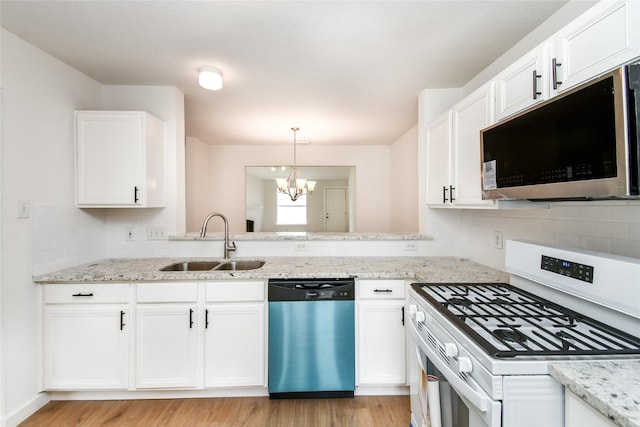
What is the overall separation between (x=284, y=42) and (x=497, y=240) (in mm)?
1984

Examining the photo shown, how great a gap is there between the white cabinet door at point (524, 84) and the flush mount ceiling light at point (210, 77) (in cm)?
188

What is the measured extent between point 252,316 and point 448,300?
123cm

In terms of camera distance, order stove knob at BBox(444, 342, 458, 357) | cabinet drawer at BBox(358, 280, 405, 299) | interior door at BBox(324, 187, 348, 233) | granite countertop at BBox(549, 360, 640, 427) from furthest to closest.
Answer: interior door at BBox(324, 187, 348, 233)
cabinet drawer at BBox(358, 280, 405, 299)
stove knob at BBox(444, 342, 458, 357)
granite countertop at BBox(549, 360, 640, 427)

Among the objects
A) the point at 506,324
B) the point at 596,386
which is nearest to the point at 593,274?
the point at 506,324

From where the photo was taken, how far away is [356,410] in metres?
1.87

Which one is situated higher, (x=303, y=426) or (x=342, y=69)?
(x=342, y=69)

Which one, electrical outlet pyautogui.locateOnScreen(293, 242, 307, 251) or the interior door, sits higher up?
the interior door

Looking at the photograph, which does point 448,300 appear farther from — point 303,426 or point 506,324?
point 303,426

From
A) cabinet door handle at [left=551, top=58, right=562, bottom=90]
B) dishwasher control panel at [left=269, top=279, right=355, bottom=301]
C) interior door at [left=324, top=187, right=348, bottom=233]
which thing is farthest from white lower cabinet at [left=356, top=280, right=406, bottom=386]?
interior door at [left=324, top=187, right=348, bottom=233]

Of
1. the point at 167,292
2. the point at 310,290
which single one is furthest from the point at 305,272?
the point at 167,292

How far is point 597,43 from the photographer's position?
1019 millimetres

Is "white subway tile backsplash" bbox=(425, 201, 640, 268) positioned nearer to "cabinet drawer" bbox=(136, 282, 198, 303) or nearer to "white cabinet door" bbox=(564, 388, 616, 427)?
"white cabinet door" bbox=(564, 388, 616, 427)

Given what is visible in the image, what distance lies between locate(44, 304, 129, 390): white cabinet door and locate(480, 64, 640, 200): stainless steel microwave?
236 cm

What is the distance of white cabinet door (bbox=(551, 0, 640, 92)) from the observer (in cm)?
91
